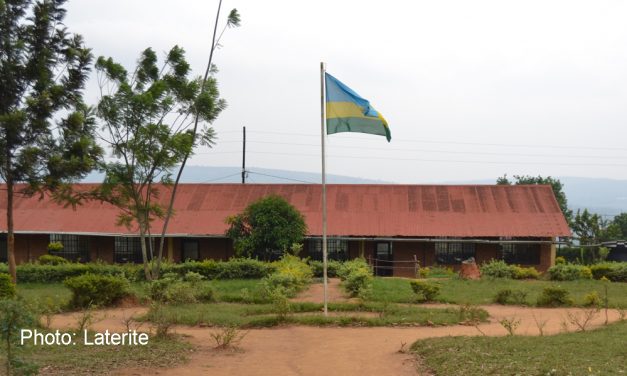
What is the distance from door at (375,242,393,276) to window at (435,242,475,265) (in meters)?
2.01

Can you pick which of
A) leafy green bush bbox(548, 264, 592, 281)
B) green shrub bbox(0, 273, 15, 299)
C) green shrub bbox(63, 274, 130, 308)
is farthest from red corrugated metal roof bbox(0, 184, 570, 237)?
green shrub bbox(0, 273, 15, 299)

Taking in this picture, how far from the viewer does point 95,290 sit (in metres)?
14.8

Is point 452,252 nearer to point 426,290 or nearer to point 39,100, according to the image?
point 426,290

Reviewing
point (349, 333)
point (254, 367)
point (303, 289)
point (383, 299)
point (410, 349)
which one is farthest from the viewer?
point (303, 289)

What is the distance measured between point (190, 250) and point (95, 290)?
12733mm

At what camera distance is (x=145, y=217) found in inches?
669

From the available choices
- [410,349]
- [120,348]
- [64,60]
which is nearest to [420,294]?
[410,349]

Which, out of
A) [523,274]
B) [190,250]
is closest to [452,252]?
[523,274]

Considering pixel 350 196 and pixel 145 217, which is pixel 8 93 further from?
pixel 350 196

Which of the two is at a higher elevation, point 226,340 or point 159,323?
point 159,323

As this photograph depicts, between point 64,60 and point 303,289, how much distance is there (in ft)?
29.8

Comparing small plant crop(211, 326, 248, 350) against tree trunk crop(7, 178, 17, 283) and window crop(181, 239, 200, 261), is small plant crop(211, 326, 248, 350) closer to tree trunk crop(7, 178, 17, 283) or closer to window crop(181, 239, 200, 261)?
tree trunk crop(7, 178, 17, 283)

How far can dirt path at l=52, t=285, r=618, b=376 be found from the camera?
908 cm

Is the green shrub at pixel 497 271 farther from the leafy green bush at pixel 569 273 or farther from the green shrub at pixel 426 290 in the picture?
the green shrub at pixel 426 290
